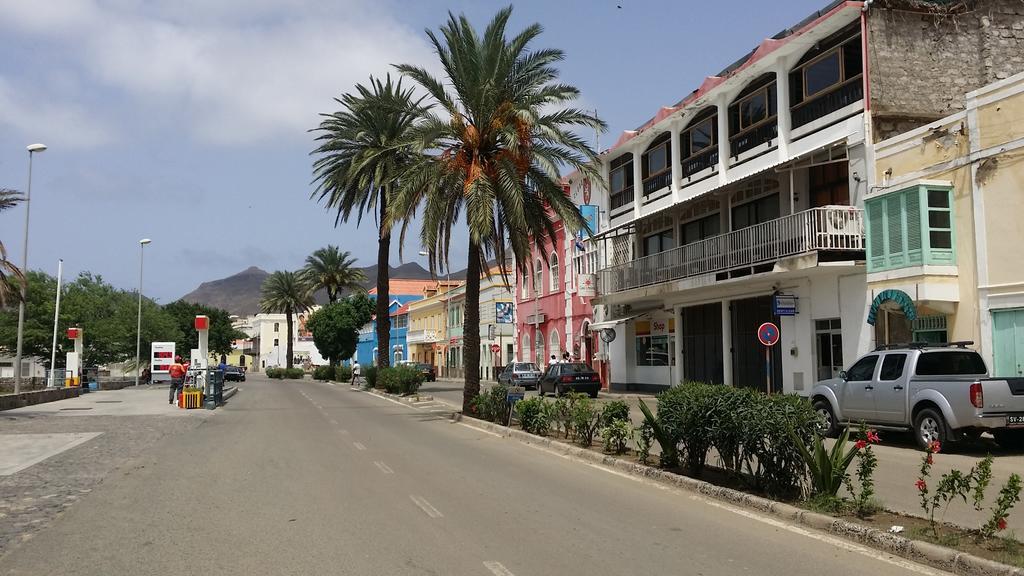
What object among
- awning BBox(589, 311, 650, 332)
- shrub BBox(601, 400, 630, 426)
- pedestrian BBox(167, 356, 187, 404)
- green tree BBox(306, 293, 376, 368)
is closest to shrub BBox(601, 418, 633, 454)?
shrub BBox(601, 400, 630, 426)

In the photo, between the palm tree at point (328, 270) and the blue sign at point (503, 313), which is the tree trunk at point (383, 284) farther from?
the palm tree at point (328, 270)

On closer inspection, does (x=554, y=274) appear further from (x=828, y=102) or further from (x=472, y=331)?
(x=472, y=331)

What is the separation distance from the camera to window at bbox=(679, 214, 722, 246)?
31.2 meters

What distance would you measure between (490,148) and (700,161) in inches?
479

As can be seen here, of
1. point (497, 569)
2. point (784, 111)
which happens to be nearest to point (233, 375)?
point (784, 111)

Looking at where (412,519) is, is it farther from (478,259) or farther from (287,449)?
(478,259)

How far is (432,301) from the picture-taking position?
80.1 metres

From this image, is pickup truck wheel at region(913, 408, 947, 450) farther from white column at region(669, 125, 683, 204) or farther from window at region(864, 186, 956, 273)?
white column at region(669, 125, 683, 204)

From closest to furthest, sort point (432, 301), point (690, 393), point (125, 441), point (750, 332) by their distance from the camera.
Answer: point (690, 393), point (125, 441), point (750, 332), point (432, 301)

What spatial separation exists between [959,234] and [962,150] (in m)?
2.02

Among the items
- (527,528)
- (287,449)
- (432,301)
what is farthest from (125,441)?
(432,301)

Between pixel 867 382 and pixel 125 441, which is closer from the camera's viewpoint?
pixel 867 382

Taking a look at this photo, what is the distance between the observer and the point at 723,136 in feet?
96.5

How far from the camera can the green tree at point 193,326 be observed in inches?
3712
